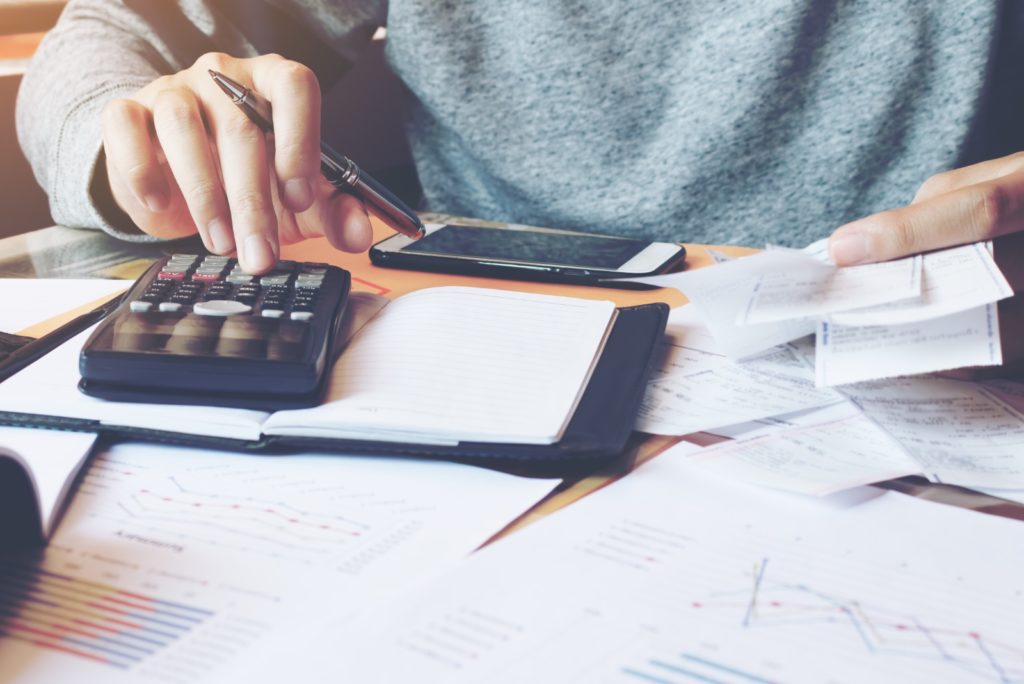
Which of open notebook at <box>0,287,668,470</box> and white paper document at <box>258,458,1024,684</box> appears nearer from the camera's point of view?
white paper document at <box>258,458,1024,684</box>

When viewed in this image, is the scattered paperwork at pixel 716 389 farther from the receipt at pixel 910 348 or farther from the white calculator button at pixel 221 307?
the white calculator button at pixel 221 307

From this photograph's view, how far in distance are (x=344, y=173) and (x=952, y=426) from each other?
0.43 metres

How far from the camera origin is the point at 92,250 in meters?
0.78

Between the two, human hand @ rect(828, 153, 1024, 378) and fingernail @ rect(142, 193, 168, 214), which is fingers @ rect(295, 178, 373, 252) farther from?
human hand @ rect(828, 153, 1024, 378)

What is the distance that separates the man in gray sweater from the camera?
81 cm

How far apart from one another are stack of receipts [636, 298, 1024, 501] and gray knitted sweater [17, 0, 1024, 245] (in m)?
0.41

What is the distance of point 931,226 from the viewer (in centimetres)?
51

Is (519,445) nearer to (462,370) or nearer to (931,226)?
(462,370)

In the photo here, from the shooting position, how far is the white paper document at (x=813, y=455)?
39cm

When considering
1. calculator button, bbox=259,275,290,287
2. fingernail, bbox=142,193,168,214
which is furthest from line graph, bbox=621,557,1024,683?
fingernail, bbox=142,193,168,214

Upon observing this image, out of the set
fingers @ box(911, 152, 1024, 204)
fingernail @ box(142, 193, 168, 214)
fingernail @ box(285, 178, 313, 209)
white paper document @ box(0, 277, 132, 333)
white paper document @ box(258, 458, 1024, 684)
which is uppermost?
fingers @ box(911, 152, 1024, 204)

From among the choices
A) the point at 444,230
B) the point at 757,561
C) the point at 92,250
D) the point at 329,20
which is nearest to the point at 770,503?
the point at 757,561

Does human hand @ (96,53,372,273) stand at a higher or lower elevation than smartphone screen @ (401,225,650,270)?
higher

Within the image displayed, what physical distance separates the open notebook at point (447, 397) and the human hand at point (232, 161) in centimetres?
12
